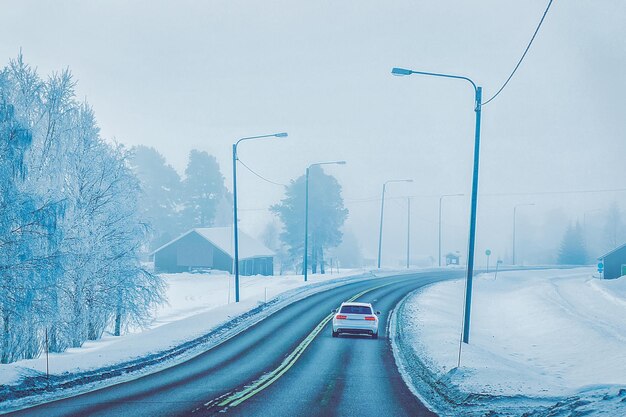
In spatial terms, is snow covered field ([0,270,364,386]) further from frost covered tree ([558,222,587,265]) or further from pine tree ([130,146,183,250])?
frost covered tree ([558,222,587,265])

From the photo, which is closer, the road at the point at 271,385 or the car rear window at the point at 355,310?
the road at the point at 271,385

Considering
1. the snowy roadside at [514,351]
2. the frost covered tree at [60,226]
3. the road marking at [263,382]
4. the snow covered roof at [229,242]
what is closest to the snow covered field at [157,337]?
the frost covered tree at [60,226]

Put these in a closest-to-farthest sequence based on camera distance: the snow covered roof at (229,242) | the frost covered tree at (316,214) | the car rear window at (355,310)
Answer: the car rear window at (355,310) < the snow covered roof at (229,242) < the frost covered tree at (316,214)

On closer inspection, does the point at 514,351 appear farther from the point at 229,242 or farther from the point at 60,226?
the point at 229,242

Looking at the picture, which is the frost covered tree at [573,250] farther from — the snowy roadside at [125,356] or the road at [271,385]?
the road at [271,385]

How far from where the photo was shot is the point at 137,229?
29547 mm

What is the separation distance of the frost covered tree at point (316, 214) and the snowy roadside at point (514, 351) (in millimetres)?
20917

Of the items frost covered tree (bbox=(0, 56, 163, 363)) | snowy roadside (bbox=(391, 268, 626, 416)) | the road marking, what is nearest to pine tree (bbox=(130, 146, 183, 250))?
snowy roadside (bbox=(391, 268, 626, 416))

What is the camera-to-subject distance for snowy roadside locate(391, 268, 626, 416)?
11867mm

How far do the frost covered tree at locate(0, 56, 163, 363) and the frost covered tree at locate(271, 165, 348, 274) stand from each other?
40.6 m

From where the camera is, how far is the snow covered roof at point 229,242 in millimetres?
66750

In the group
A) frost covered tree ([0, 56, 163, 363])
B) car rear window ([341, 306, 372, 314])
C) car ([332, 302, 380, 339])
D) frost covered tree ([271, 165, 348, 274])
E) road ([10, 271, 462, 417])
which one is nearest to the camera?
road ([10, 271, 462, 417])

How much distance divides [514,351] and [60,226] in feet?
67.5

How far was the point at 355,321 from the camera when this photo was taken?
936 inches
